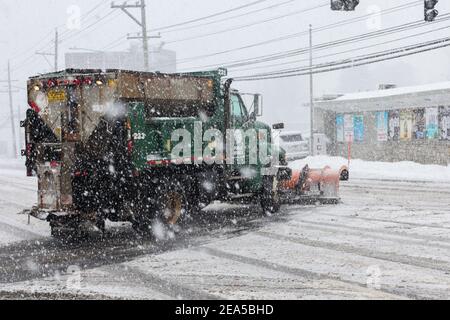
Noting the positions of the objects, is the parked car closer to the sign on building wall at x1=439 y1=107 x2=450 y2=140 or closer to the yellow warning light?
the sign on building wall at x1=439 y1=107 x2=450 y2=140

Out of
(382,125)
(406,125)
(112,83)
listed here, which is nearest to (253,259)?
(112,83)

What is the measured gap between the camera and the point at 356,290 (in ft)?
21.1

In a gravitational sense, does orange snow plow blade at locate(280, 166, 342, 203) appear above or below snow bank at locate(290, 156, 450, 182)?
above

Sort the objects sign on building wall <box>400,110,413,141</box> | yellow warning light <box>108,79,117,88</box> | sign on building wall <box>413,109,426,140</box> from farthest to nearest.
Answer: sign on building wall <box>400,110,413,141</box>, sign on building wall <box>413,109,426,140</box>, yellow warning light <box>108,79,117,88</box>

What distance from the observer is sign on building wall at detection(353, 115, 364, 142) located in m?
34.2

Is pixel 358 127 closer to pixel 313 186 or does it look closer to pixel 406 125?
pixel 406 125

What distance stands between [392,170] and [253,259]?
21524mm

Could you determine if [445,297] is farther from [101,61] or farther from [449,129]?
[101,61]

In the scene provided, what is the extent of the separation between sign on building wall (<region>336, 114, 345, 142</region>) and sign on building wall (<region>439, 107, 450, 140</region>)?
7.75m

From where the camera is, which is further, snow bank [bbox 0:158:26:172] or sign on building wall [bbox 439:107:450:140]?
snow bank [bbox 0:158:26:172]

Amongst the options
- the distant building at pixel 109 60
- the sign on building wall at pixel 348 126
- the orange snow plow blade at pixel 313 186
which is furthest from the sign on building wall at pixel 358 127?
the distant building at pixel 109 60

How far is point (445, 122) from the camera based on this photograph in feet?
94.0

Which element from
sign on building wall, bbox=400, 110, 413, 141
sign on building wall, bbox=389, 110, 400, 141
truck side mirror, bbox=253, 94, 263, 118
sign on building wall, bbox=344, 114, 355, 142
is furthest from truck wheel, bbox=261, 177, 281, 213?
sign on building wall, bbox=344, 114, 355, 142
